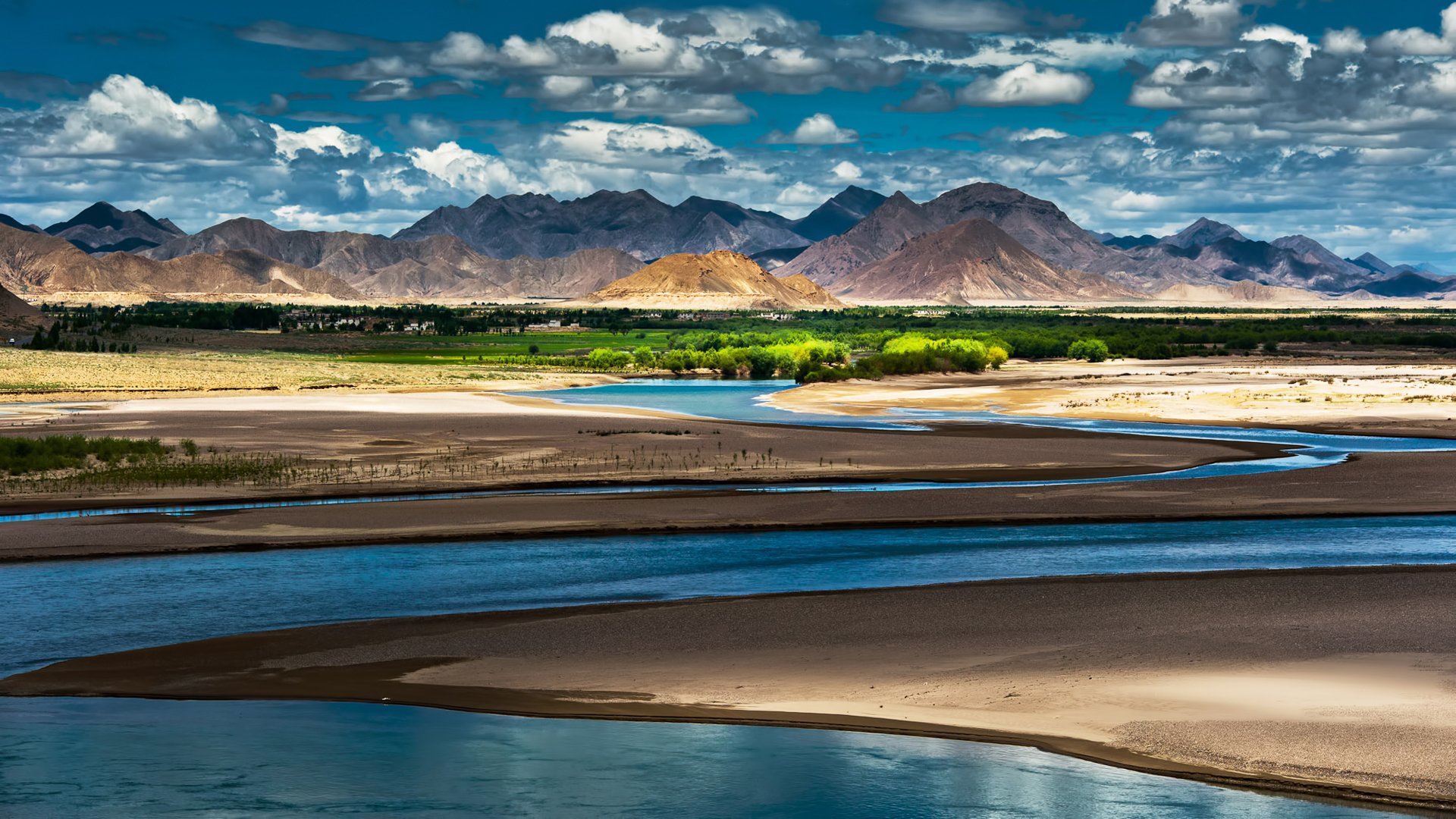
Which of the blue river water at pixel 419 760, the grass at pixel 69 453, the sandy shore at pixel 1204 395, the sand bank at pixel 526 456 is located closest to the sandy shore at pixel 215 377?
the sand bank at pixel 526 456

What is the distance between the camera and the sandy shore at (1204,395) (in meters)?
66.8

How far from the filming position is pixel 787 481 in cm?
4375

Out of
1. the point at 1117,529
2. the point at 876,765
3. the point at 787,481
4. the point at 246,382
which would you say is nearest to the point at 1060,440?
the point at 787,481

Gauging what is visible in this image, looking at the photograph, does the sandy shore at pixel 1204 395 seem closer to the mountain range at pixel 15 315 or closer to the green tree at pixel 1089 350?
the green tree at pixel 1089 350

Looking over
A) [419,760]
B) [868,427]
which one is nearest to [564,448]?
[868,427]

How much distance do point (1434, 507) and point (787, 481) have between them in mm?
18234

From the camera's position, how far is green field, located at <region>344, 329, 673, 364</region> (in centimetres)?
14138

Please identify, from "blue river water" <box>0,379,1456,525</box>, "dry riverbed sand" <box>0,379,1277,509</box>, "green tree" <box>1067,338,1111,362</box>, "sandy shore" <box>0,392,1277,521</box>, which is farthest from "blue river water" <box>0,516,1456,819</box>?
"green tree" <box>1067,338,1111,362</box>

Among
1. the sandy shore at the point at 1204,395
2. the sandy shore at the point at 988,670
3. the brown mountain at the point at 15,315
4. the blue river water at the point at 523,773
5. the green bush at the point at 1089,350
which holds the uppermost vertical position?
the brown mountain at the point at 15,315

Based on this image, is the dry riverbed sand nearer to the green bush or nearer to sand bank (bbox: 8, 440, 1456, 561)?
sand bank (bbox: 8, 440, 1456, 561)

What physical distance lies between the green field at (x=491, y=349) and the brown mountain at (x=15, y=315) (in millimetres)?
32528

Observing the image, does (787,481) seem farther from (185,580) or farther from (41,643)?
(41,643)

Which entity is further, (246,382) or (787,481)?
(246,382)

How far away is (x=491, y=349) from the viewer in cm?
16575
